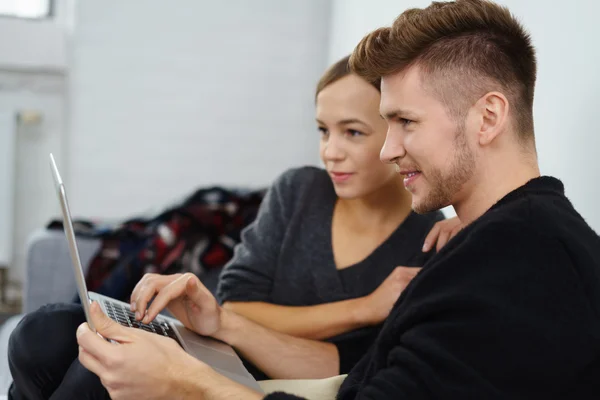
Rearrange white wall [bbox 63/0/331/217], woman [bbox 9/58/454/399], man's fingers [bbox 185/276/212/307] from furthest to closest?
white wall [bbox 63/0/331/217], woman [bbox 9/58/454/399], man's fingers [bbox 185/276/212/307]

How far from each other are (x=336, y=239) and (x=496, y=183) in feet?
2.18

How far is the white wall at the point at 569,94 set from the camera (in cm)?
125

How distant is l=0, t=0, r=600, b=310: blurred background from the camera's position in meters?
3.50

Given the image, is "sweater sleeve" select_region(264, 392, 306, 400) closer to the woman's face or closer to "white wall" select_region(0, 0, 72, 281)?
the woman's face

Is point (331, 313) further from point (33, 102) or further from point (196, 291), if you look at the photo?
point (33, 102)

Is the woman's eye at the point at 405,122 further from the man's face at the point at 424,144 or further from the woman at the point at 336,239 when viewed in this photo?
the woman at the point at 336,239

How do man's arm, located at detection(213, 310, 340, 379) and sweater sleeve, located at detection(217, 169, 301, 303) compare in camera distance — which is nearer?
man's arm, located at detection(213, 310, 340, 379)

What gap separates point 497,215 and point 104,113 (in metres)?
2.79

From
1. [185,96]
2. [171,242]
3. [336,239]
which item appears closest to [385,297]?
[336,239]

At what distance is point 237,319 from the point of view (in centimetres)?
152

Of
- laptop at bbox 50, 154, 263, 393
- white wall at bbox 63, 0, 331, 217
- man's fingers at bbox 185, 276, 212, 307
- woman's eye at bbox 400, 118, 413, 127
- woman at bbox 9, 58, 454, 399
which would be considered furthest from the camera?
white wall at bbox 63, 0, 331, 217

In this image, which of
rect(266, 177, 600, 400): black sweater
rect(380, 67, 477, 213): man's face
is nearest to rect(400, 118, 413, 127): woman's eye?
rect(380, 67, 477, 213): man's face

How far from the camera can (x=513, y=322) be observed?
0.91m

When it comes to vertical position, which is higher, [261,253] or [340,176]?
[340,176]
